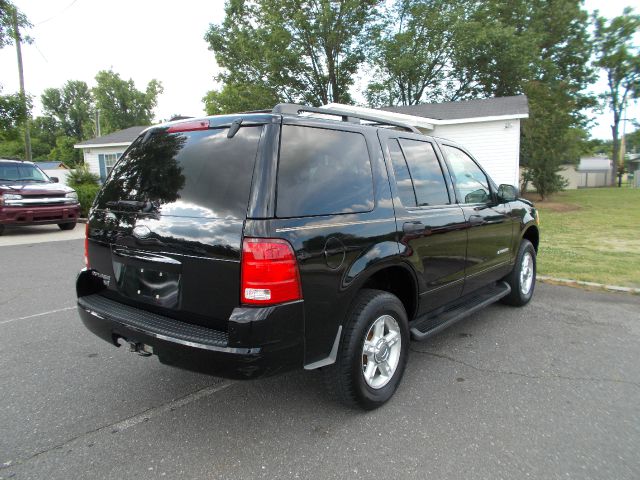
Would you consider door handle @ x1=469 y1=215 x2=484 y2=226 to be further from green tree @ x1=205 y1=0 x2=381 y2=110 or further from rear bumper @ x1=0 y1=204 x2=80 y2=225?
green tree @ x1=205 y1=0 x2=381 y2=110

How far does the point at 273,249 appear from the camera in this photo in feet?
7.68

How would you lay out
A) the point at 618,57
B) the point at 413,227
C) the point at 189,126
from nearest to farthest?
1. the point at 189,126
2. the point at 413,227
3. the point at 618,57

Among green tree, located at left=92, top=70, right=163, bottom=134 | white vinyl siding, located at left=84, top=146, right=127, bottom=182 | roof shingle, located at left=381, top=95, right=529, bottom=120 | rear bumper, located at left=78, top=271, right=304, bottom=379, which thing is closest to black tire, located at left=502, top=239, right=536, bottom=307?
rear bumper, located at left=78, top=271, right=304, bottom=379

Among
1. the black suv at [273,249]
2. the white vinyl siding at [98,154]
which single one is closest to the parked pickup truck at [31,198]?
the black suv at [273,249]

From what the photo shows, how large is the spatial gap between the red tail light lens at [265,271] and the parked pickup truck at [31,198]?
36.3 feet

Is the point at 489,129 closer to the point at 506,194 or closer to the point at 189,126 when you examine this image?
the point at 506,194

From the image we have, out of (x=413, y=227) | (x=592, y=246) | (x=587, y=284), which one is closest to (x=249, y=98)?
(x=592, y=246)

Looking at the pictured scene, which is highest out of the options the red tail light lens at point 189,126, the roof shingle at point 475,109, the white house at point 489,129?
the roof shingle at point 475,109

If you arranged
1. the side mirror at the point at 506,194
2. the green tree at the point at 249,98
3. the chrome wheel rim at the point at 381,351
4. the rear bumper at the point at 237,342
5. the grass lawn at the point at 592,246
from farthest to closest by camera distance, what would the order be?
the green tree at the point at 249,98, the grass lawn at the point at 592,246, the side mirror at the point at 506,194, the chrome wheel rim at the point at 381,351, the rear bumper at the point at 237,342

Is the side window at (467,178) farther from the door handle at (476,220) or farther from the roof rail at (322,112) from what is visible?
the roof rail at (322,112)

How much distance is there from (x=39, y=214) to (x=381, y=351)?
440 inches

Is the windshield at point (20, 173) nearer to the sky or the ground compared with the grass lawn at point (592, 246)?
nearer to the sky

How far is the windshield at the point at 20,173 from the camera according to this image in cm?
1140

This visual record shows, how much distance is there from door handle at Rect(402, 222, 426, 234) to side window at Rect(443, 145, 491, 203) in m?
0.93
